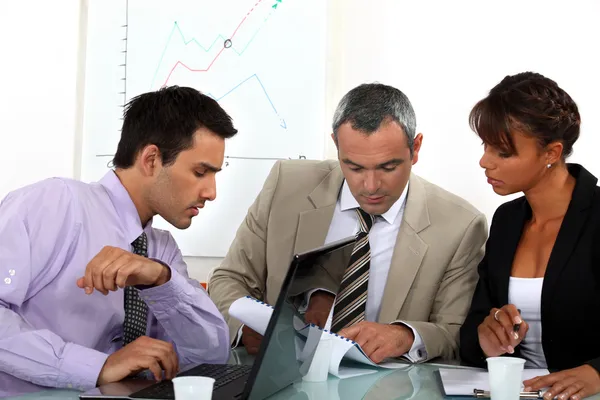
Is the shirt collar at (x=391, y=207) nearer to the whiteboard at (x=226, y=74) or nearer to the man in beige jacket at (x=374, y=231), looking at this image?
the man in beige jacket at (x=374, y=231)

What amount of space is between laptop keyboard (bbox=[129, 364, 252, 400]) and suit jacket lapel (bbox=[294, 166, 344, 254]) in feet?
2.44

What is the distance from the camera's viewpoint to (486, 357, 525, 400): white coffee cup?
1.26 meters

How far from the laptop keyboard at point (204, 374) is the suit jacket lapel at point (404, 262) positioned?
70 centimetres

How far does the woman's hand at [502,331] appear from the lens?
170cm

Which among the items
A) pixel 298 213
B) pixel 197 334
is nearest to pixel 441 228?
pixel 298 213

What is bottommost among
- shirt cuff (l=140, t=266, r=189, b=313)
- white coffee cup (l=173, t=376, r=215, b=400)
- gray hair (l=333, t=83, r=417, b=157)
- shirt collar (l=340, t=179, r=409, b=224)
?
shirt cuff (l=140, t=266, r=189, b=313)

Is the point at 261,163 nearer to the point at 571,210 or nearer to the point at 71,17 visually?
the point at 71,17

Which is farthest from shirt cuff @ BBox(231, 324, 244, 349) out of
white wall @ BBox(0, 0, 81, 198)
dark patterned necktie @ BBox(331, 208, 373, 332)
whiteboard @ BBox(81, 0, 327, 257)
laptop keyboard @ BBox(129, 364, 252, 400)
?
white wall @ BBox(0, 0, 81, 198)

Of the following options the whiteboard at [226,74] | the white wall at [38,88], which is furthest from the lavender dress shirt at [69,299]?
the white wall at [38,88]

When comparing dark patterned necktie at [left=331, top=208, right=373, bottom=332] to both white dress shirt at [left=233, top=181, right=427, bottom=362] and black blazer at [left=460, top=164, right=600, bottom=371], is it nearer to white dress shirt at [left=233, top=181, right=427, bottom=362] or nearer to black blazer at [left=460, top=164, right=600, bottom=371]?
white dress shirt at [left=233, top=181, right=427, bottom=362]

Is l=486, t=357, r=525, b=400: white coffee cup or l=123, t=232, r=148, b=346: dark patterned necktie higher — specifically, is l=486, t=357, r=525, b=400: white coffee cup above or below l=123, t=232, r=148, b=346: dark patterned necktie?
above

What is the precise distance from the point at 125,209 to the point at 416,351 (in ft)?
2.72

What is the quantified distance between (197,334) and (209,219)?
4.17ft

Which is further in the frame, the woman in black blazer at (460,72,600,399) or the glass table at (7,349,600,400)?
the woman in black blazer at (460,72,600,399)
